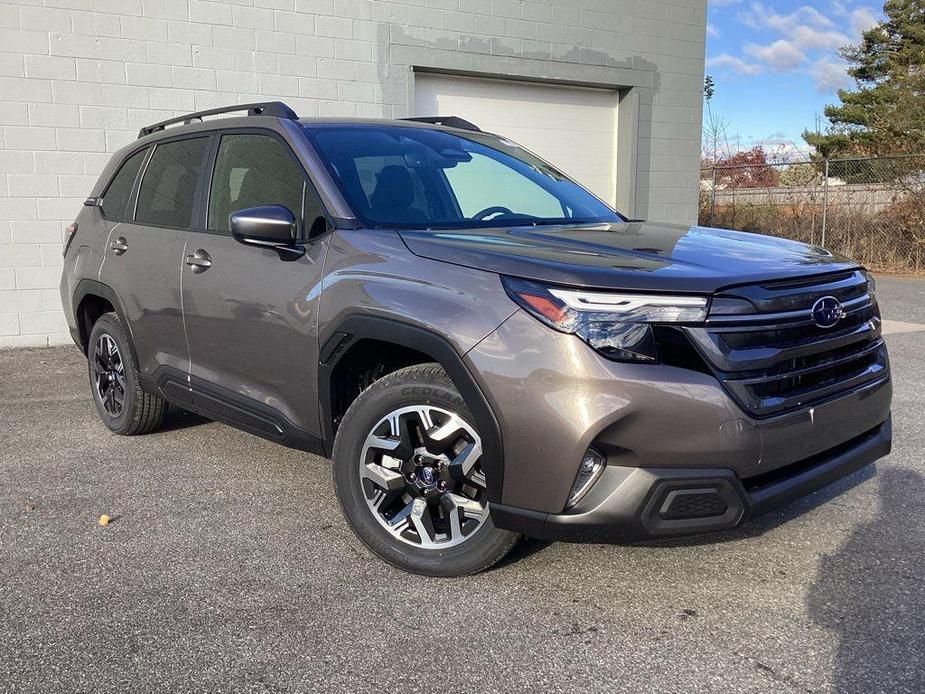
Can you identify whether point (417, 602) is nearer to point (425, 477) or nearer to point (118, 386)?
point (425, 477)

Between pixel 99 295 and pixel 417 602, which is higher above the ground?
pixel 99 295

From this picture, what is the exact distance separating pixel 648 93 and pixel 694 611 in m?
9.31

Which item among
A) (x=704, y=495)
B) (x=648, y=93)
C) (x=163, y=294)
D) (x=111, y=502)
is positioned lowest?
(x=111, y=502)

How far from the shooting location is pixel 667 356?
267cm

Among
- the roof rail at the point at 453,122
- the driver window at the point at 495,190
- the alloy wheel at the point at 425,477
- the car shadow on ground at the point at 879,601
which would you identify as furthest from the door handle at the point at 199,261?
the car shadow on ground at the point at 879,601

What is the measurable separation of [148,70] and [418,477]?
6.67 m

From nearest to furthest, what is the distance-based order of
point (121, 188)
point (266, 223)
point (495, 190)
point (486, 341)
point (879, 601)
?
point (486, 341) < point (879, 601) < point (266, 223) < point (495, 190) < point (121, 188)

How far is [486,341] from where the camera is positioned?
9.23 feet

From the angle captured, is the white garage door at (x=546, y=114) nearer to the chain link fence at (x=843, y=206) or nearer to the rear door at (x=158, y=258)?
the rear door at (x=158, y=258)

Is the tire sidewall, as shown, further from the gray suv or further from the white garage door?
the white garage door

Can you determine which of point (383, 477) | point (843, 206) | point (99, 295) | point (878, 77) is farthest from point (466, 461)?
point (878, 77)

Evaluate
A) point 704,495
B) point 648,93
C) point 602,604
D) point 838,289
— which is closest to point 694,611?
point 602,604

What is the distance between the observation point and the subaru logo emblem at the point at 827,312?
293 cm

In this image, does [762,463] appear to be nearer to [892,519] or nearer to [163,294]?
[892,519]
